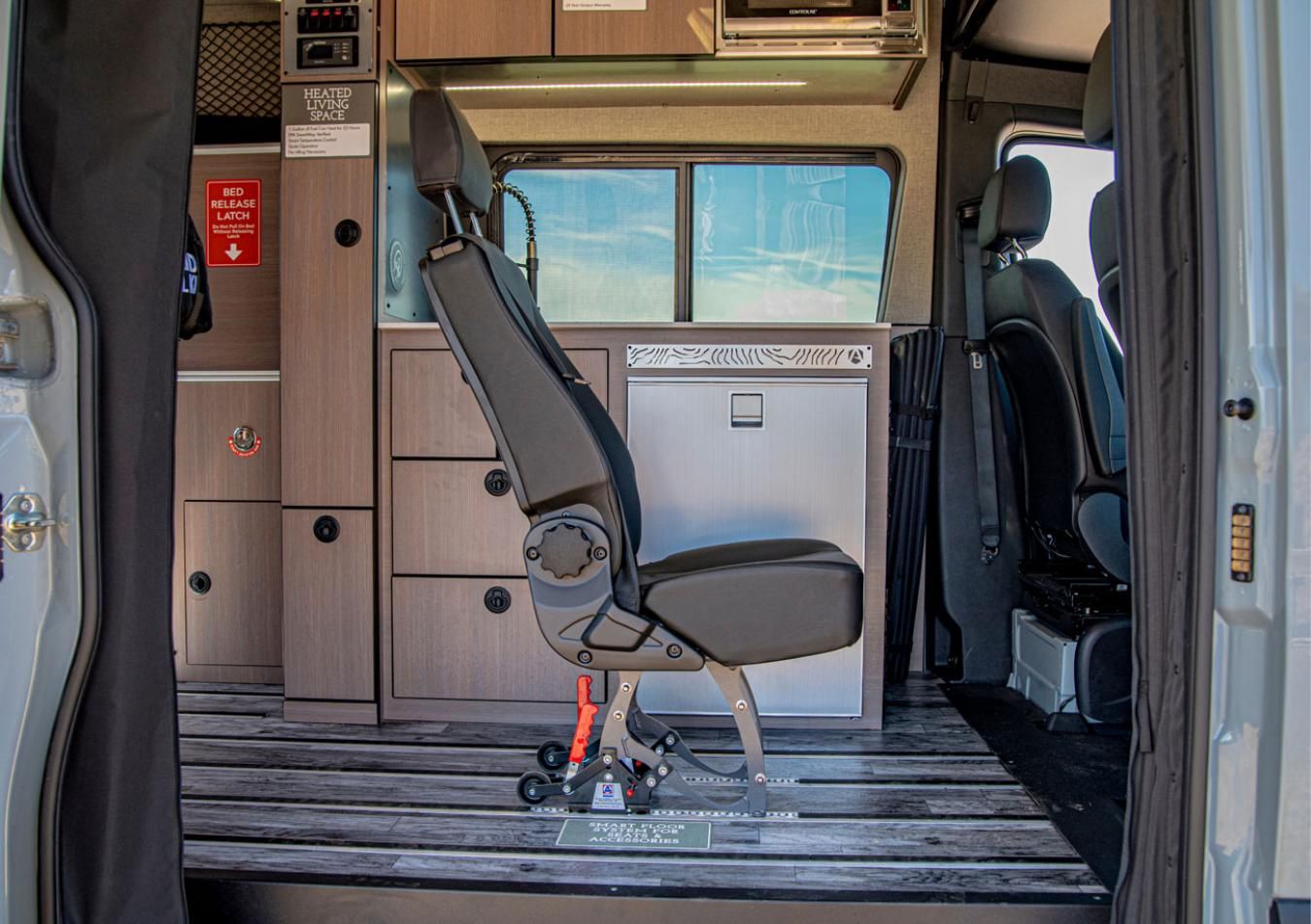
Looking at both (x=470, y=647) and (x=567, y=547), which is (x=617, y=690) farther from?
(x=470, y=647)

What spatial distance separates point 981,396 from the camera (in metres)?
2.65

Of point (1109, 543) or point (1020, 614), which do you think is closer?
point (1109, 543)

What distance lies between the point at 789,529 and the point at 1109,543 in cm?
77

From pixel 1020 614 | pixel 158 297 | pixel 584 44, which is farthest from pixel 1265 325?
pixel 584 44

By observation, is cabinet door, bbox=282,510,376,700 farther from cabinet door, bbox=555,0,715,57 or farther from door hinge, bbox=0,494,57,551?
cabinet door, bbox=555,0,715,57

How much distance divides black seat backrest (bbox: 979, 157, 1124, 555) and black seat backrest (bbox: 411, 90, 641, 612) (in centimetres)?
127

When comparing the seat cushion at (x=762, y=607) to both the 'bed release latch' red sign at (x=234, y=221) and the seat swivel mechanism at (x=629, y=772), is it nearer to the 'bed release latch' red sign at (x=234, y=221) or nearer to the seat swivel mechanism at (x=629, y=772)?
the seat swivel mechanism at (x=629, y=772)

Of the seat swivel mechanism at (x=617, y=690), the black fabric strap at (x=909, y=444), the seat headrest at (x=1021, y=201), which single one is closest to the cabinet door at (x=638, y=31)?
the seat headrest at (x=1021, y=201)

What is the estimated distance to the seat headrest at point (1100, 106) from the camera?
1.35 m

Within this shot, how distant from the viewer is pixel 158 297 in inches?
42.4

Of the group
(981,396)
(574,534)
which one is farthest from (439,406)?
(981,396)

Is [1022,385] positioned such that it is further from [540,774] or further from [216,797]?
[216,797]

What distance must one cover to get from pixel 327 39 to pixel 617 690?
183cm

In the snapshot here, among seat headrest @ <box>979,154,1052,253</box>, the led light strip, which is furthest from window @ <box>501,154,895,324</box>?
seat headrest @ <box>979,154,1052,253</box>
